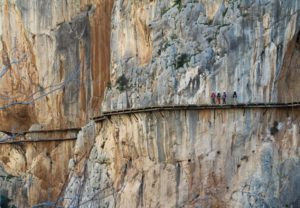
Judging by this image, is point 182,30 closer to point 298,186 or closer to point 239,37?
point 239,37

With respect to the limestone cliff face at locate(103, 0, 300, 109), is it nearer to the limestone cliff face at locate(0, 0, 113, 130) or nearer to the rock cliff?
the rock cliff

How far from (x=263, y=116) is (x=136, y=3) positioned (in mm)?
11815

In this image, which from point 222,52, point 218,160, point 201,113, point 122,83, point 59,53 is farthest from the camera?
point 59,53

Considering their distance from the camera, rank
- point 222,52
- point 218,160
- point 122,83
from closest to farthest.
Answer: point 218,160 → point 222,52 → point 122,83

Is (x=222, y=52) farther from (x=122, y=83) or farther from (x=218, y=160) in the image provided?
(x=122, y=83)

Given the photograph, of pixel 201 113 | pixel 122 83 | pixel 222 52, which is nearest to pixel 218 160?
pixel 201 113

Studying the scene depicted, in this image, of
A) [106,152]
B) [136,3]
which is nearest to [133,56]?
[136,3]

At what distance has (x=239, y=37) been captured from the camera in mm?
30859

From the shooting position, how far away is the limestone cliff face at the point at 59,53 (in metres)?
43.6

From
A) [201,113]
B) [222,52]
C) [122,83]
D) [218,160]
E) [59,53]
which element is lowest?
[218,160]

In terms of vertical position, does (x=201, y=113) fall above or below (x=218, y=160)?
above

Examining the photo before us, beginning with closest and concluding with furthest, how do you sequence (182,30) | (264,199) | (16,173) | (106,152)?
1. (264,199)
2. (182,30)
3. (106,152)
4. (16,173)

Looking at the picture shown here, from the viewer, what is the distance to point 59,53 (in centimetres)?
4466

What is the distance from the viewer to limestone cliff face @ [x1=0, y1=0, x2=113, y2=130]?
43562 mm
